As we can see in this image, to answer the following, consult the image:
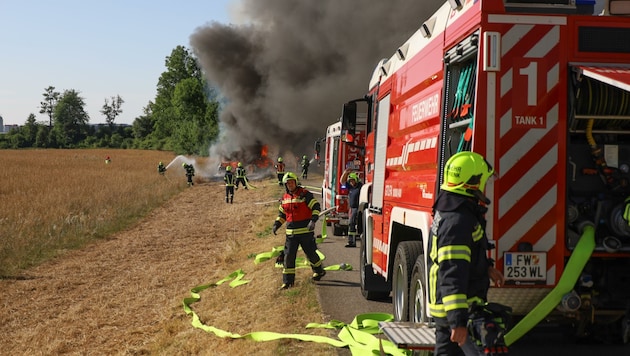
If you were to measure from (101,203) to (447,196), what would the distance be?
2062 centimetres

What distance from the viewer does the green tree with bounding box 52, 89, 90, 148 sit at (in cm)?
11287

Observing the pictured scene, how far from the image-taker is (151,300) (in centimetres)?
1022

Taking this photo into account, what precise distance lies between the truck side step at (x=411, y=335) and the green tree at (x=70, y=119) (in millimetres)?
110693

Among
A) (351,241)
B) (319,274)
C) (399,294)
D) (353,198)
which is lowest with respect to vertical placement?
(319,274)

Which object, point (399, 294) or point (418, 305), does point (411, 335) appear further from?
point (399, 294)

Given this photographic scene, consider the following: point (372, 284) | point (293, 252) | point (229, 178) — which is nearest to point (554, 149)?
point (372, 284)

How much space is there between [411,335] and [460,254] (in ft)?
3.29

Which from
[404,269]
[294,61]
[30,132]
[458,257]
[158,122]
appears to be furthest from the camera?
[30,132]

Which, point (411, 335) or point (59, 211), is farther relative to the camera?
point (59, 211)

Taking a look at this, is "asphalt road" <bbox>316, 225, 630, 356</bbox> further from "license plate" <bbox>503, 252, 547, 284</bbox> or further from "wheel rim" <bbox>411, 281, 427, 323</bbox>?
"wheel rim" <bbox>411, 281, 427, 323</bbox>

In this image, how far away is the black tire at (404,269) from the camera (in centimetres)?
535

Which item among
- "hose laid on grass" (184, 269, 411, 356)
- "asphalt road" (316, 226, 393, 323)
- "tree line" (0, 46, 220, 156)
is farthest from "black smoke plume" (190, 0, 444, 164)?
"hose laid on grass" (184, 269, 411, 356)

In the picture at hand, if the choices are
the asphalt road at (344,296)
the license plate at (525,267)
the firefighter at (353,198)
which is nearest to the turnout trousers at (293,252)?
the asphalt road at (344,296)

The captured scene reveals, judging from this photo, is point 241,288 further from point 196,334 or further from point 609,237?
point 609,237
